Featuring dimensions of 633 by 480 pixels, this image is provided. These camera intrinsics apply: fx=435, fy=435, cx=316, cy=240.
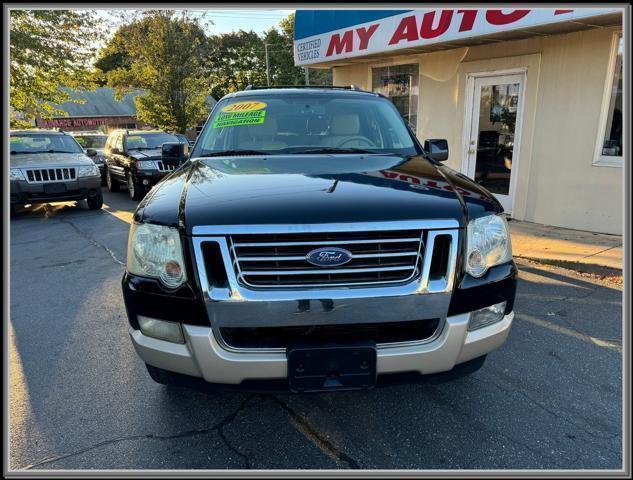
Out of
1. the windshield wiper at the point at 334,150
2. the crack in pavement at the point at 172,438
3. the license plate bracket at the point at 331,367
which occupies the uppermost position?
the windshield wiper at the point at 334,150

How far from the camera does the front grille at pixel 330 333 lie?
2.02 m

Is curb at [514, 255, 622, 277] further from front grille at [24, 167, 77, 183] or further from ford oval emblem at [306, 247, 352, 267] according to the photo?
front grille at [24, 167, 77, 183]

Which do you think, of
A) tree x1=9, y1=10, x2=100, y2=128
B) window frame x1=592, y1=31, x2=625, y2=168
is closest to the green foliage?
tree x1=9, y1=10, x2=100, y2=128

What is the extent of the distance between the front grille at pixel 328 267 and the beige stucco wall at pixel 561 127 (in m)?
5.63

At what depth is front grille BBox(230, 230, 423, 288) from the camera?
1.99 metres

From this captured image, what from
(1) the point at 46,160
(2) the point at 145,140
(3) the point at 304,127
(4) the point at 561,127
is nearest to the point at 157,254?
(3) the point at 304,127

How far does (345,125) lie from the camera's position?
3494mm

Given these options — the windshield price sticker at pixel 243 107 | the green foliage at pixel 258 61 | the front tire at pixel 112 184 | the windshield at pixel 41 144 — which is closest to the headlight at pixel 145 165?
the windshield at pixel 41 144

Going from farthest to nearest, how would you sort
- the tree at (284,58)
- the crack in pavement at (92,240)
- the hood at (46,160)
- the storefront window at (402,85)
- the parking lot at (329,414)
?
the tree at (284,58), the storefront window at (402,85), the hood at (46,160), the crack in pavement at (92,240), the parking lot at (329,414)

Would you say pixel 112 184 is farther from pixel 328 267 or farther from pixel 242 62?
pixel 242 62

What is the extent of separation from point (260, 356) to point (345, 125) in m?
2.16

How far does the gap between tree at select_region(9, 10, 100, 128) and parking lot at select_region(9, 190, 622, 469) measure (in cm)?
1289

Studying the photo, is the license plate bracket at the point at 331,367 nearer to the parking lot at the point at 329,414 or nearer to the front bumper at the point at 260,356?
the front bumper at the point at 260,356

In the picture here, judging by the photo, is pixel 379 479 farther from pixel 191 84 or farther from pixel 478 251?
pixel 191 84
